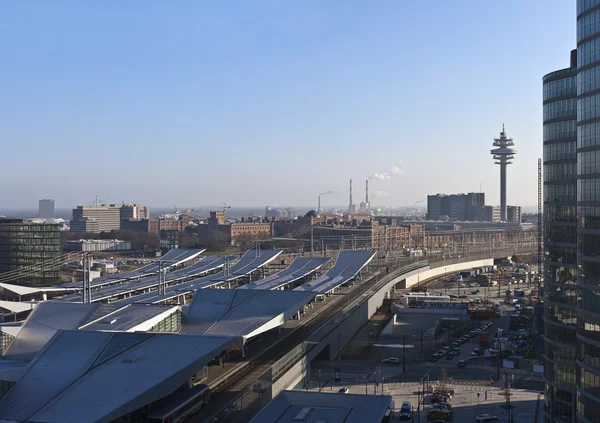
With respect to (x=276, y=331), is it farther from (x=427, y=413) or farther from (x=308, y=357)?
(x=427, y=413)

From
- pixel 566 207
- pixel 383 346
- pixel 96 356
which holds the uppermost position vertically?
pixel 566 207

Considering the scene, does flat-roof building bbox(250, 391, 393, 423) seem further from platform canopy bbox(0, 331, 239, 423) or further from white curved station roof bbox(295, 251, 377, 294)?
white curved station roof bbox(295, 251, 377, 294)

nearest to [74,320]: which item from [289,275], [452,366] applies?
[452,366]

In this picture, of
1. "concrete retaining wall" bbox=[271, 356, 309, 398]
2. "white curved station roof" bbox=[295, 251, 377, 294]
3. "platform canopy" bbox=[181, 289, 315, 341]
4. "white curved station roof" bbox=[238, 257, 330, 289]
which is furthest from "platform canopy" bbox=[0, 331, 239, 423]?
"white curved station roof" bbox=[295, 251, 377, 294]

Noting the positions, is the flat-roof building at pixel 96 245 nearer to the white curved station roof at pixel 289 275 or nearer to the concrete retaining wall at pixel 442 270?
the white curved station roof at pixel 289 275

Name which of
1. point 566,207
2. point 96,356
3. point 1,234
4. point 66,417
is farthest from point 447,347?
point 1,234
